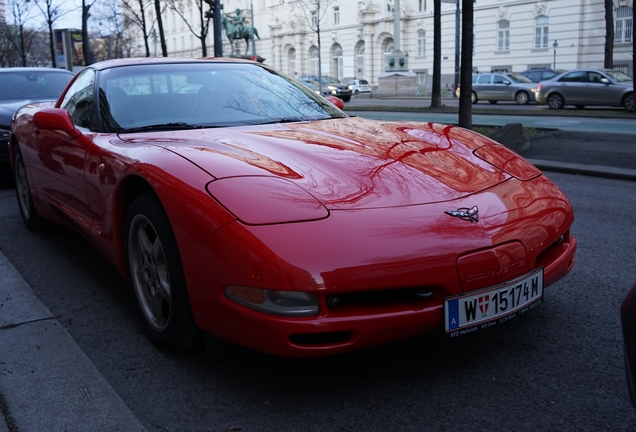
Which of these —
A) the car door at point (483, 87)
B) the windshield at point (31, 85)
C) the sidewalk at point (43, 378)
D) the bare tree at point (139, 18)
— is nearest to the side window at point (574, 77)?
the car door at point (483, 87)

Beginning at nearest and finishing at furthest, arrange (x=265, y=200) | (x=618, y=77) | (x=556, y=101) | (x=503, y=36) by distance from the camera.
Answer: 1. (x=265, y=200)
2. (x=618, y=77)
3. (x=556, y=101)
4. (x=503, y=36)

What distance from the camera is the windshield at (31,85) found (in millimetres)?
9148

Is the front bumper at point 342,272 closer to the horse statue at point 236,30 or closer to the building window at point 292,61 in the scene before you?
the horse statue at point 236,30

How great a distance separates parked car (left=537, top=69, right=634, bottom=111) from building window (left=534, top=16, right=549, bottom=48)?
67.2ft

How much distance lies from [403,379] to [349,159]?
3.17ft

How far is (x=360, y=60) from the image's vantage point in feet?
192

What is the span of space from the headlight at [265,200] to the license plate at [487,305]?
58 centimetres

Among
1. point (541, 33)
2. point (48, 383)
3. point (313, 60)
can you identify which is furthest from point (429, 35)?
point (48, 383)

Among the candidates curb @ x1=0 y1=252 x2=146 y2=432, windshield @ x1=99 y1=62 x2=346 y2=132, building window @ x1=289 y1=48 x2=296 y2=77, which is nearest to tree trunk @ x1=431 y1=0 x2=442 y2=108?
windshield @ x1=99 y1=62 x2=346 y2=132

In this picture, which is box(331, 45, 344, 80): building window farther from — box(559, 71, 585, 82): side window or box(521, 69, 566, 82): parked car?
box(559, 71, 585, 82): side window

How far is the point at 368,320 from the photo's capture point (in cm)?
238

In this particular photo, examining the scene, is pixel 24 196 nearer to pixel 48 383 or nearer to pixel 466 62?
pixel 48 383

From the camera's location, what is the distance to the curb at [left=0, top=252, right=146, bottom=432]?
242cm

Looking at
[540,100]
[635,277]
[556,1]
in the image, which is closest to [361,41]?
[556,1]
